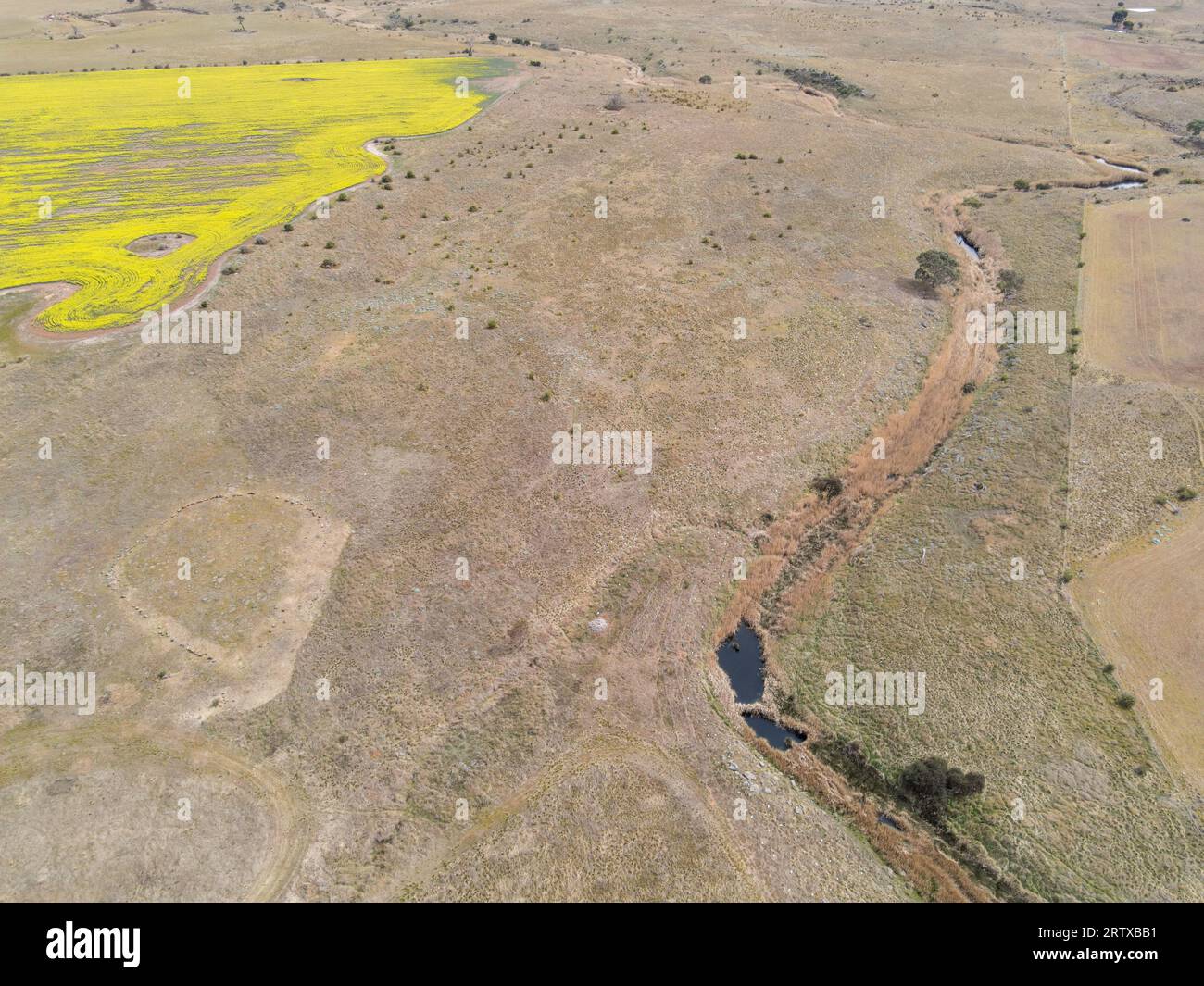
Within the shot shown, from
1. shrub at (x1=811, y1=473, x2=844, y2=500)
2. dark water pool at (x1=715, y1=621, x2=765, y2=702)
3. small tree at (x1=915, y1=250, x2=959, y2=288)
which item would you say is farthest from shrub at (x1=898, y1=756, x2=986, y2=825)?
small tree at (x1=915, y1=250, x2=959, y2=288)

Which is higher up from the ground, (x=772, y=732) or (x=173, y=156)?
(x=173, y=156)

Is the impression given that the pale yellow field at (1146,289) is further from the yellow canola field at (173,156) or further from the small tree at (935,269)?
the yellow canola field at (173,156)

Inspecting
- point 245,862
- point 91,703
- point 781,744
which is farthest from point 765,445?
point 91,703

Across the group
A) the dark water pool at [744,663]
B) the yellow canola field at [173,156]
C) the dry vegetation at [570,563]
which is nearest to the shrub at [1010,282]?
the dry vegetation at [570,563]

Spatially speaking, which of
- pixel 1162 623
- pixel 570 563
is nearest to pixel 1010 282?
pixel 1162 623

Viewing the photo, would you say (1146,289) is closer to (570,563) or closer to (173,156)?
(570,563)

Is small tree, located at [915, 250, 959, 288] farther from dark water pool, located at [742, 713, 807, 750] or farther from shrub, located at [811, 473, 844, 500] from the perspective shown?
dark water pool, located at [742, 713, 807, 750]

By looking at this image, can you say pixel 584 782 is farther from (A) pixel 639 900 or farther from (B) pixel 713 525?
(B) pixel 713 525
